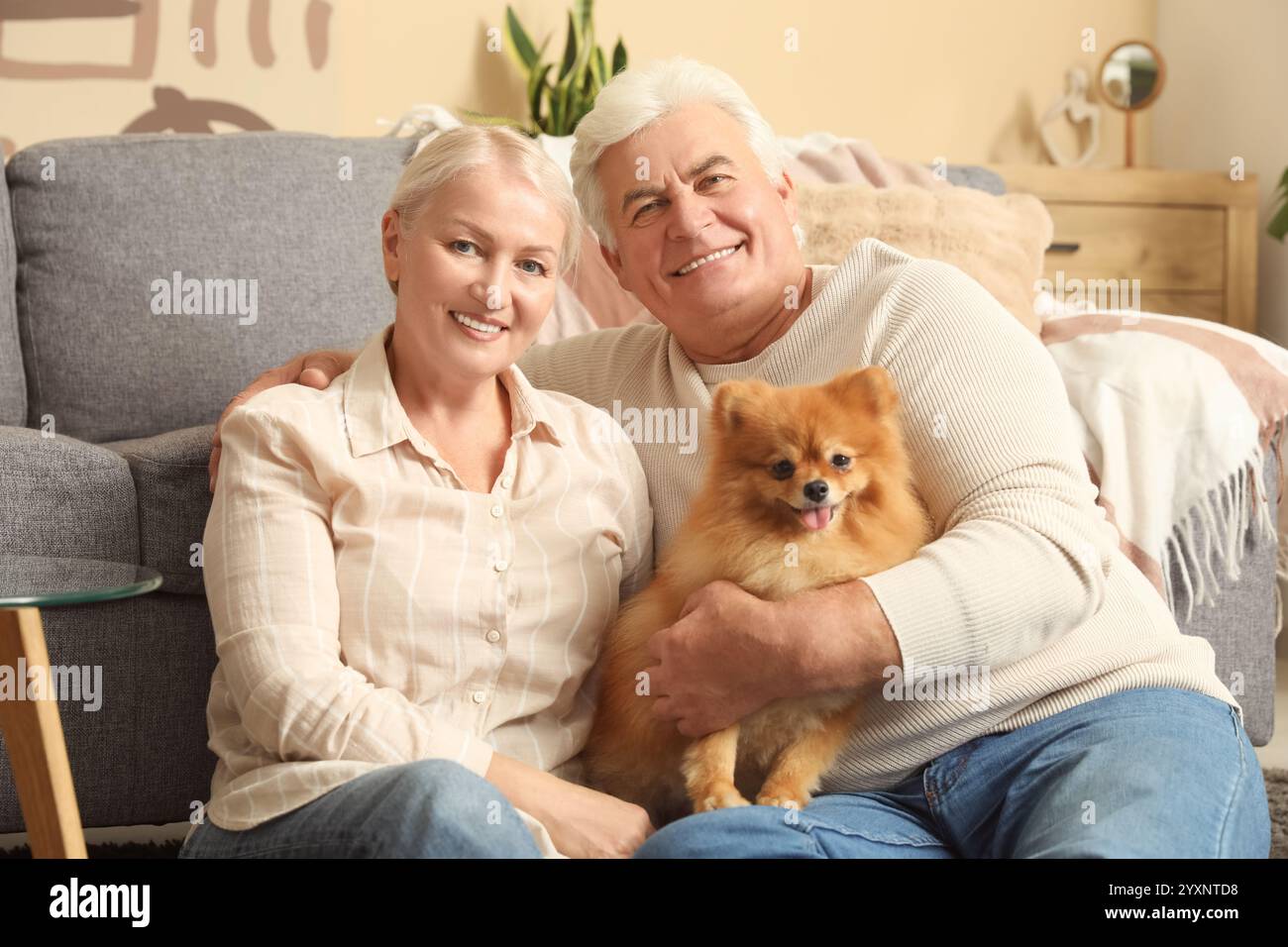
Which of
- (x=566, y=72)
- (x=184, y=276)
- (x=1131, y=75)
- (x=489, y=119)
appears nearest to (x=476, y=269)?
(x=184, y=276)

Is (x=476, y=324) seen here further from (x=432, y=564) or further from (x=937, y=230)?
(x=937, y=230)

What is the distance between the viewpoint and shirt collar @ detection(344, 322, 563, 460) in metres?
1.41

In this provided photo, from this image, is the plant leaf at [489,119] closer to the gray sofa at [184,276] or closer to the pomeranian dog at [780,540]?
the gray sofa at [184,276]

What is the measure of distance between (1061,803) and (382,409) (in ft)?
2.84

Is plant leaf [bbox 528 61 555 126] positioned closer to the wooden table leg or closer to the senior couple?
the senior couple

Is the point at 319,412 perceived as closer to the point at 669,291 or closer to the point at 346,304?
the point at 669,291

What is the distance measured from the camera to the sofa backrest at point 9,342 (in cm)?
243

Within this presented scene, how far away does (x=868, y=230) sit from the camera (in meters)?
2.52

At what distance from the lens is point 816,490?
131cm
